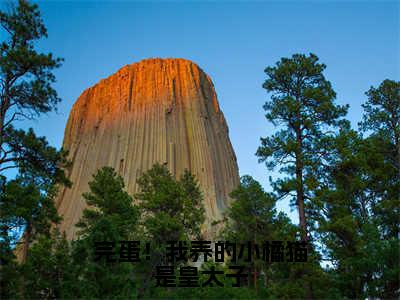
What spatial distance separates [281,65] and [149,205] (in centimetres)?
1147

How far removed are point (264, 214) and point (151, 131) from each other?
113ft

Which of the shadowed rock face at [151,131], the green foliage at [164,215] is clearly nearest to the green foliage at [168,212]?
the green foliage at [164,215]

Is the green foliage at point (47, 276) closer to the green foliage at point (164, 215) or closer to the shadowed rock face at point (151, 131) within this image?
the green foliage at point (164, 215)

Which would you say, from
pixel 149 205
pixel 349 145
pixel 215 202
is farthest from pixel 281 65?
pixel 215 202

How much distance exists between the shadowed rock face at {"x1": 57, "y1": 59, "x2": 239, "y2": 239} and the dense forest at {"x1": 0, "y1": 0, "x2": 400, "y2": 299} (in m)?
25.7

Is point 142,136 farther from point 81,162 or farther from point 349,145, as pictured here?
point 349,145

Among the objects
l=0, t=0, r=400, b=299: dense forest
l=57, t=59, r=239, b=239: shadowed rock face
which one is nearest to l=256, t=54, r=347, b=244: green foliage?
l=0, t=0, r=400, b=299: dense forest

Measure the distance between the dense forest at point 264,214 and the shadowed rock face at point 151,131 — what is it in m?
Result: 25.7

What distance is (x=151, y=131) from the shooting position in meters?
56.9

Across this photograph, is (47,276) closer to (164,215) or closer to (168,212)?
(164,215)

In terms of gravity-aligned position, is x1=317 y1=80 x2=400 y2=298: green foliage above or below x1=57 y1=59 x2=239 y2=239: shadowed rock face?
below

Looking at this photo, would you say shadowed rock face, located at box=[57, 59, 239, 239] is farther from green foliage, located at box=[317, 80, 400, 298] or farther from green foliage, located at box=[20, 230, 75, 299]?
green foliage, located at box=[20, 230, 75, 299]

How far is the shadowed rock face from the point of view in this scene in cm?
5394

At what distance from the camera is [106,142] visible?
59688 millimetres
